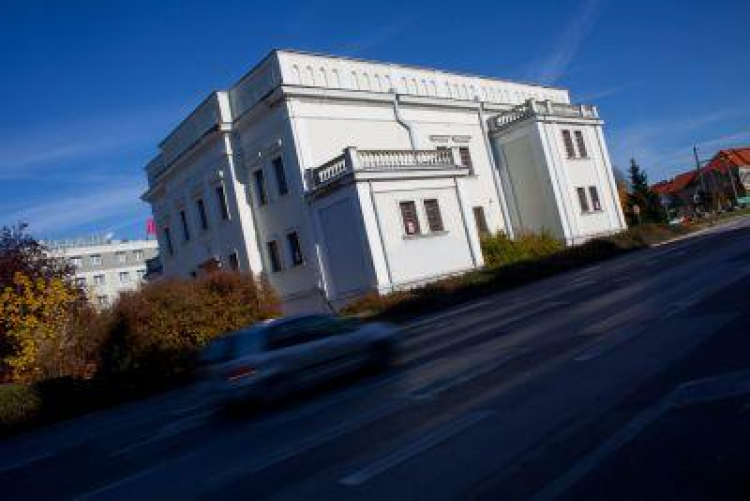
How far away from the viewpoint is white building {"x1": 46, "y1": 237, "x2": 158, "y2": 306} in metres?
92.2

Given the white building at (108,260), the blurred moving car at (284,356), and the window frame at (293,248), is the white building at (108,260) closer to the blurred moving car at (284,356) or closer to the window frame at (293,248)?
the window frame at (293,248)

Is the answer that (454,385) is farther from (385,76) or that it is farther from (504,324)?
(385,76)

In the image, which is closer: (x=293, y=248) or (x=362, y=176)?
(x=362, y=176)

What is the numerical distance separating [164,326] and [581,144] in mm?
30892

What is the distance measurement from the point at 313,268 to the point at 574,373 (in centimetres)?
2369

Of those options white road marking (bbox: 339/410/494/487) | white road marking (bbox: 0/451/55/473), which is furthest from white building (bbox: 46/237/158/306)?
white road marking (bbox: 339/410/494/487)

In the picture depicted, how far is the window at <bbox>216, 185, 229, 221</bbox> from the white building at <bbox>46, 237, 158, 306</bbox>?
59.6 metres

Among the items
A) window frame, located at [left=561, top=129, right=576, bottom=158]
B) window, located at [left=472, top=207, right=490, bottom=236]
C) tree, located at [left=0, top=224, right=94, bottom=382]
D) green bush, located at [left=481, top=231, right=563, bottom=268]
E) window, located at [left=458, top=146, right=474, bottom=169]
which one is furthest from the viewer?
window frame, located at [left=561, top=129, right=576, bottom=158]

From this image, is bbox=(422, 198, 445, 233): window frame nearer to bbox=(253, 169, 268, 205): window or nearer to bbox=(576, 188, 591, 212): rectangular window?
bbox=(253, 169, 268, 205): window

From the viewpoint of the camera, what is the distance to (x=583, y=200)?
42.4 metres

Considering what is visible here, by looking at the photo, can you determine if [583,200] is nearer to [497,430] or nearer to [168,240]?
[168,240]

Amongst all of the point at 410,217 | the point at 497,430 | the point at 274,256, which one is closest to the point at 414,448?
the point at 497,430

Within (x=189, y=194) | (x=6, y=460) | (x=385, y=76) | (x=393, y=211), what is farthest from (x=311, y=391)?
(x=189, y=194)

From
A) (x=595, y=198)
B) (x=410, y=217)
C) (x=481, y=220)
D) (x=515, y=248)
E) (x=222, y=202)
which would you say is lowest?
(x=515, y=248)
